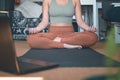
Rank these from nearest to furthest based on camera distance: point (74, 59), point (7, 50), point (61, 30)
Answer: point (7, 50) → point (74, 59) → point (61, 30)

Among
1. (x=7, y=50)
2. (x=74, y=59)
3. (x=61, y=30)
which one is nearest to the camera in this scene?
(x=7, y=50)

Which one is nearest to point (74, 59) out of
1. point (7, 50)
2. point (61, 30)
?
point (7, 50)

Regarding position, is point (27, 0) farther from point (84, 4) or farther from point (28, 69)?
point (28, 69)

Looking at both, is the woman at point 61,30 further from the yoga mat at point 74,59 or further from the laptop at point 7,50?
the laptop at point 7,50

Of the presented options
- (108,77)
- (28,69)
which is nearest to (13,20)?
(28,69)

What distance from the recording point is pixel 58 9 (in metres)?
2.53

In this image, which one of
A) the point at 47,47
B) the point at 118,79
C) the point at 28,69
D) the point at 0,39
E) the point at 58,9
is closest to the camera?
the point at 118,79

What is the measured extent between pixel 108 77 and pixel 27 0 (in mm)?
3480

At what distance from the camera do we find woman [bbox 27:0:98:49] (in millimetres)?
2283

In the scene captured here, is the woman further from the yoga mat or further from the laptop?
the laptop

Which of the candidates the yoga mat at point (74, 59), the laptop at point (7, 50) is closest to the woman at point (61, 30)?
the yoga mat at point (74, 59)

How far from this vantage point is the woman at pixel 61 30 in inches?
89.9

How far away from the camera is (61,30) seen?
2.47 metres

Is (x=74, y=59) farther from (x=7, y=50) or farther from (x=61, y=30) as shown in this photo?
(x=61, y=30)
